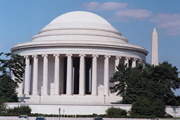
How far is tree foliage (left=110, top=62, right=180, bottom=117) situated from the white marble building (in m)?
11.0

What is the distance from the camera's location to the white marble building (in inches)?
4151

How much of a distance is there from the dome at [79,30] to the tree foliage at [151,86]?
1676 cm

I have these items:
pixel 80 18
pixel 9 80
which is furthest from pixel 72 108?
pixel 80 18

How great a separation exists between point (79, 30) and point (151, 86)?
29.4 meters

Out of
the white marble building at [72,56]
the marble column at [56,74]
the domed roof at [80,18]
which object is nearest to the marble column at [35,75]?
the white marble building at [72,56]

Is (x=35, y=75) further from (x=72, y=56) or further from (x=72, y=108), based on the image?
(x=72, y=108)

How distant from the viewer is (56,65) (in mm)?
106438

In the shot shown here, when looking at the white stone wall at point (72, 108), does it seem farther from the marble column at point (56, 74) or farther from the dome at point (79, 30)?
the dome at point (79, 30)

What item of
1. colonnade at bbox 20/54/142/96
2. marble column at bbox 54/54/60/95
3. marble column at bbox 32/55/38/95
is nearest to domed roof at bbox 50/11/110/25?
colonnade at bbox 20/54/142/96

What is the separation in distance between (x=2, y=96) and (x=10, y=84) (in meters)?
3.06

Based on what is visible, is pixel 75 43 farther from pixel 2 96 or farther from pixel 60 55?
pixel 2 96

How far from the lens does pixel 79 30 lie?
112 meters

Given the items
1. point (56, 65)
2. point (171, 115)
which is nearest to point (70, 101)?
point (56, 65)

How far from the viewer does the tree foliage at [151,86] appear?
87194 millimetres
